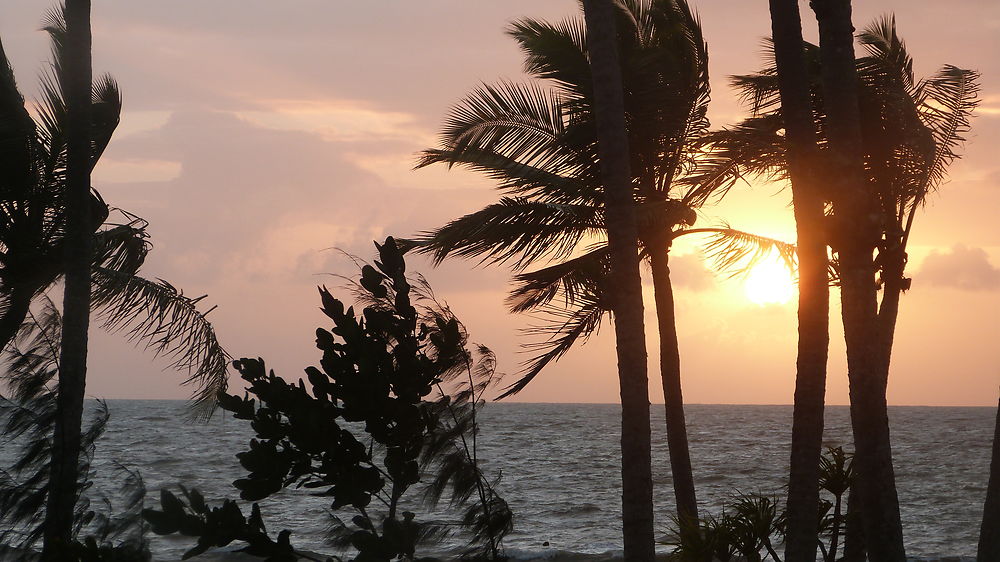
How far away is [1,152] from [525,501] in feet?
105

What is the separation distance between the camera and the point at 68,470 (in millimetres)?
12352

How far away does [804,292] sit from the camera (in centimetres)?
1186

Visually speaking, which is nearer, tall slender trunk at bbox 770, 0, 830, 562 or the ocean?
tall slender trunk at bbox 770, 0, 830, 562

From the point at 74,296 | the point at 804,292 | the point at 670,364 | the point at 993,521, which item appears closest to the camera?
the point at 993,521

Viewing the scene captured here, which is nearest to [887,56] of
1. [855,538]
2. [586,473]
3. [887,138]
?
[887,138]

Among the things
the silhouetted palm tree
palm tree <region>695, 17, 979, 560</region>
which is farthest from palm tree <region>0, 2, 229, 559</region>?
palm tree <region>695, 17, 979, 560</region>

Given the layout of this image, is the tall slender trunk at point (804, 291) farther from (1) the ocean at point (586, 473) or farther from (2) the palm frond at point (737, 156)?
(1) the ocean at point (586, 473)

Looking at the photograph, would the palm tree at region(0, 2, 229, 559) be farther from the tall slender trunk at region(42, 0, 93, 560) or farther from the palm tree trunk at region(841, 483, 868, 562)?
the palm tree trunk at region(841, 483, 868, 562)

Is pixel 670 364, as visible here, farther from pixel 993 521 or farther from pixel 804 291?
pixel 993 521

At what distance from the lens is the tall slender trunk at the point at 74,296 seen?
40.5ft

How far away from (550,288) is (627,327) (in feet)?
16.5

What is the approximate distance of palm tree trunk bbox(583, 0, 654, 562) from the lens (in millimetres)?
11164

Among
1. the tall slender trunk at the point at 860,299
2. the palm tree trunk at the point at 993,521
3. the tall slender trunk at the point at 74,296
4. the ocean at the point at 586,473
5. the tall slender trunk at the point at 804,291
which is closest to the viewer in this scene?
the tall slender trunk at the point at 860,299

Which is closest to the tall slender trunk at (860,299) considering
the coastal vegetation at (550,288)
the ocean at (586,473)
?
the coastal vegetation at (550,288)
